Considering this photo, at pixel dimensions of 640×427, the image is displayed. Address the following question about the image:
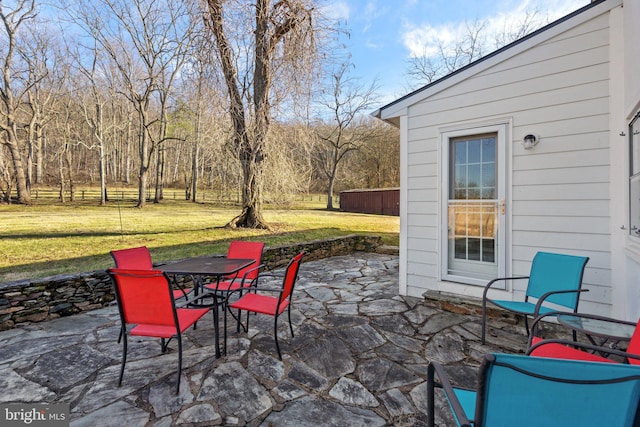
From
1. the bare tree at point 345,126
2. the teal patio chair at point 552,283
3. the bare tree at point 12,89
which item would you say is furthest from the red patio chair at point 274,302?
the bare tree at point 345,126

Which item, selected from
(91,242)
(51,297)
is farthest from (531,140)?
(91,242)

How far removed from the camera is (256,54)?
7379mm

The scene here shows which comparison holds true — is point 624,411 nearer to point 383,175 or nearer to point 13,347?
point 13,347

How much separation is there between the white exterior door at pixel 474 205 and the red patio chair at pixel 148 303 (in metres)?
3.08

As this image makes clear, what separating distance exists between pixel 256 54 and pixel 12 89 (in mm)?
16489

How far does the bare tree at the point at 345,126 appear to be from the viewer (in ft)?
72.1

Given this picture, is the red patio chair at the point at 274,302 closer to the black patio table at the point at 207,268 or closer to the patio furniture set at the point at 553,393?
the black patio table at the point at 207,268

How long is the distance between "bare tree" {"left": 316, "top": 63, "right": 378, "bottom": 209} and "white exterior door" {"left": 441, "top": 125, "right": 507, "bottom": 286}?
60.7 ft

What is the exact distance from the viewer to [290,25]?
7.20 metres

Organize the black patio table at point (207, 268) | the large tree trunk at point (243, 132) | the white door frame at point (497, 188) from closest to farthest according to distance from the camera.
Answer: the black patio table at point (207, 268) → the white door frame at point (497, 188) → the large tree trunk at point (243, 132)

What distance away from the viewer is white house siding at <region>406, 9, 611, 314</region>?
289cm

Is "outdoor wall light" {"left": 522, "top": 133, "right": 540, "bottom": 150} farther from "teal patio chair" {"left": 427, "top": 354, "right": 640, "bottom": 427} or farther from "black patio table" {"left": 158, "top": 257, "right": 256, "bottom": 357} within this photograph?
"black patio table" {"left": 158, "top": 257, "right": 256, "bottom": 357}

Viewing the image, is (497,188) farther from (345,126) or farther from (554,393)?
(345,126)

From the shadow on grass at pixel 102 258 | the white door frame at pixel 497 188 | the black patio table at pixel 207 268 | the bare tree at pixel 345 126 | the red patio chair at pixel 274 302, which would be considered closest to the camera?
the red patio chair at pixel 274 302
